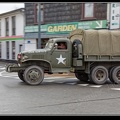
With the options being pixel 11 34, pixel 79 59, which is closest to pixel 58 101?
pixel 79 59

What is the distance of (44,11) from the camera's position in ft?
82.8

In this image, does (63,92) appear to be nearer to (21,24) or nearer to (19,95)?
(19,95)

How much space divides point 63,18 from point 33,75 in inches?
478

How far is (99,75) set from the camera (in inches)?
509

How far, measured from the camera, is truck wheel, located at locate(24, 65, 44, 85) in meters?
12.3

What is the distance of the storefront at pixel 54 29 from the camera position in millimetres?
20797

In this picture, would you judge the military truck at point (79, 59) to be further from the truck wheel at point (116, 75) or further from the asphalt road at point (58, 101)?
the asphalt road at point (58, 101)

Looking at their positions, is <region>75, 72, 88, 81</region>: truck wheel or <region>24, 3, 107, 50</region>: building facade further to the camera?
<region>24, 3, 107, 50</region>: building facade

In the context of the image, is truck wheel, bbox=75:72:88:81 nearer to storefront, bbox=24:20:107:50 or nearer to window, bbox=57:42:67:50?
window, bbox=57:42:67:50

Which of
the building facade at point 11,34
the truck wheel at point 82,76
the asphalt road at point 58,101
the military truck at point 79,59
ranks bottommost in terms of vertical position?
the asphalt road at point 58,101

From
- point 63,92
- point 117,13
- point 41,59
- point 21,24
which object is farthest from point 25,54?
point 21,24

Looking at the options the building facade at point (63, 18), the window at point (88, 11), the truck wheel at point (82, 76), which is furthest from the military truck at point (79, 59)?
the window at point (88, 11)

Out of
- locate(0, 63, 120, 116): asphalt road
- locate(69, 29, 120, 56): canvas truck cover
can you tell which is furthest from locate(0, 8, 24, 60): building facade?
locate(0, 63, 120, 116): asphalt road

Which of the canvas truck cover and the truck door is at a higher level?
the canvas truck cover
